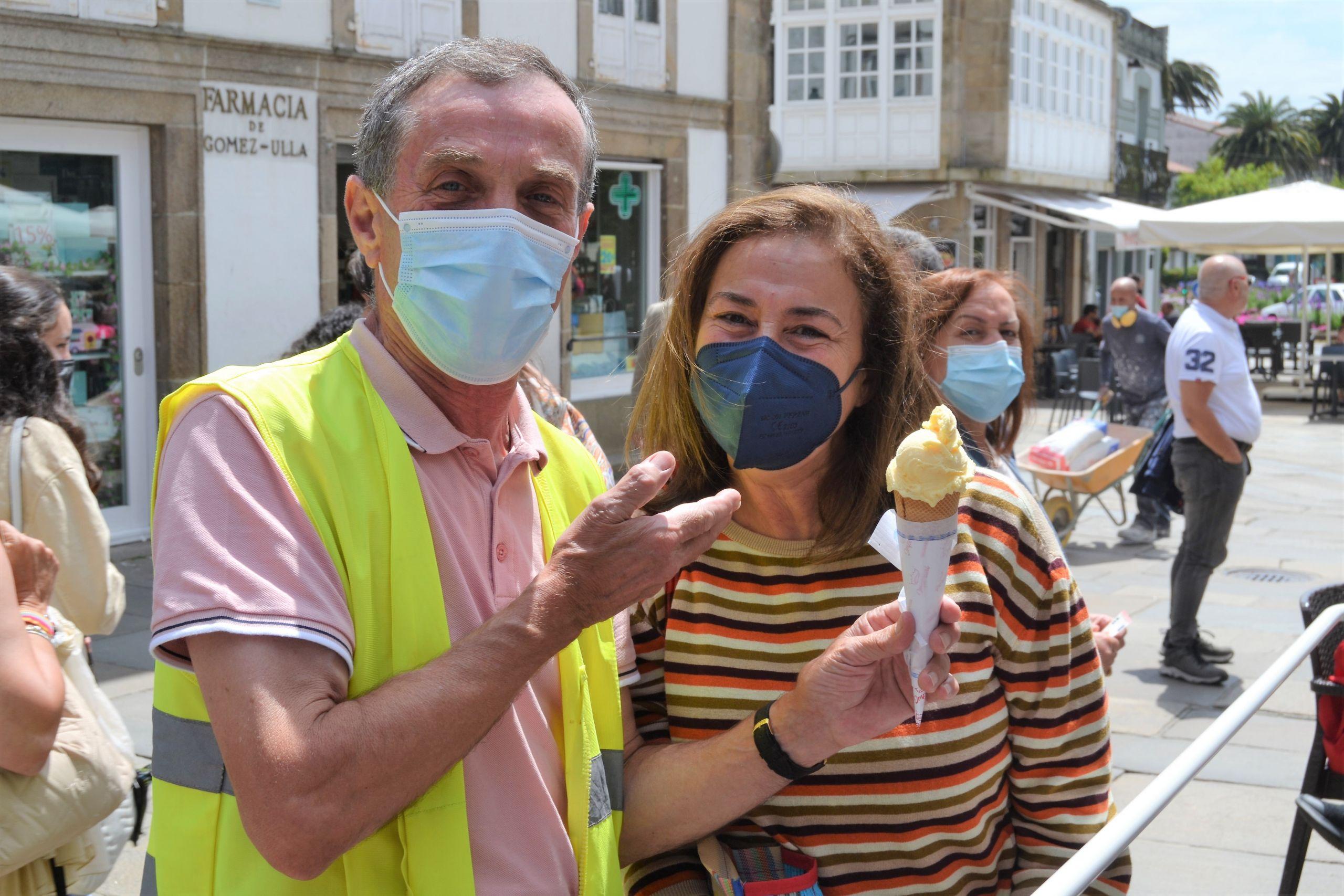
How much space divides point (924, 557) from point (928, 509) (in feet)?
0.20

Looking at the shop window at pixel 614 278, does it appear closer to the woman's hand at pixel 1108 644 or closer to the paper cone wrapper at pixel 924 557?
the woman's hand at pixel 1108 644

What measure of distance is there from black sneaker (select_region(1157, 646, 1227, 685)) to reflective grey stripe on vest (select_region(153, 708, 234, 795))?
248 inches

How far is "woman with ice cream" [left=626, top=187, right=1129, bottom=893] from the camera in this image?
197 centimetres

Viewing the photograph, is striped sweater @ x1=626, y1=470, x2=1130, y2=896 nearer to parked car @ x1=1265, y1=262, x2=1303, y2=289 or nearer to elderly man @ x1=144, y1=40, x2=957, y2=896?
elderly man @ x1=144, y1=40, x2=957, y2=896

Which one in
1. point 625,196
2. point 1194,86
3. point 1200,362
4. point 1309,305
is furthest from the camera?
point 1194,86

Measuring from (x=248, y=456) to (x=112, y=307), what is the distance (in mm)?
8717

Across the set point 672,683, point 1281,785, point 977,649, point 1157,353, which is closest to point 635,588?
point 672,683

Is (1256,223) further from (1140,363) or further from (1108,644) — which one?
(1108,644)

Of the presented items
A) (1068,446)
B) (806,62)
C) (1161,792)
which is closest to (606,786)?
(1161,792)

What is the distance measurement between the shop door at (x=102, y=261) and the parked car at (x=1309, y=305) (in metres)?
22.4

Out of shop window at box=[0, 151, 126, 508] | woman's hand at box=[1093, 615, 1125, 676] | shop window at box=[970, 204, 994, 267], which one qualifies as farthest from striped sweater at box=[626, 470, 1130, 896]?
shop window at box=[970, 204, 994, 267]

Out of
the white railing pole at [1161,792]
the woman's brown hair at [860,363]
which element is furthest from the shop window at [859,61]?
the woman's brown hair at [860,363]

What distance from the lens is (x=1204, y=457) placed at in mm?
6809

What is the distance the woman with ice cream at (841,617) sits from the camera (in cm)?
197
